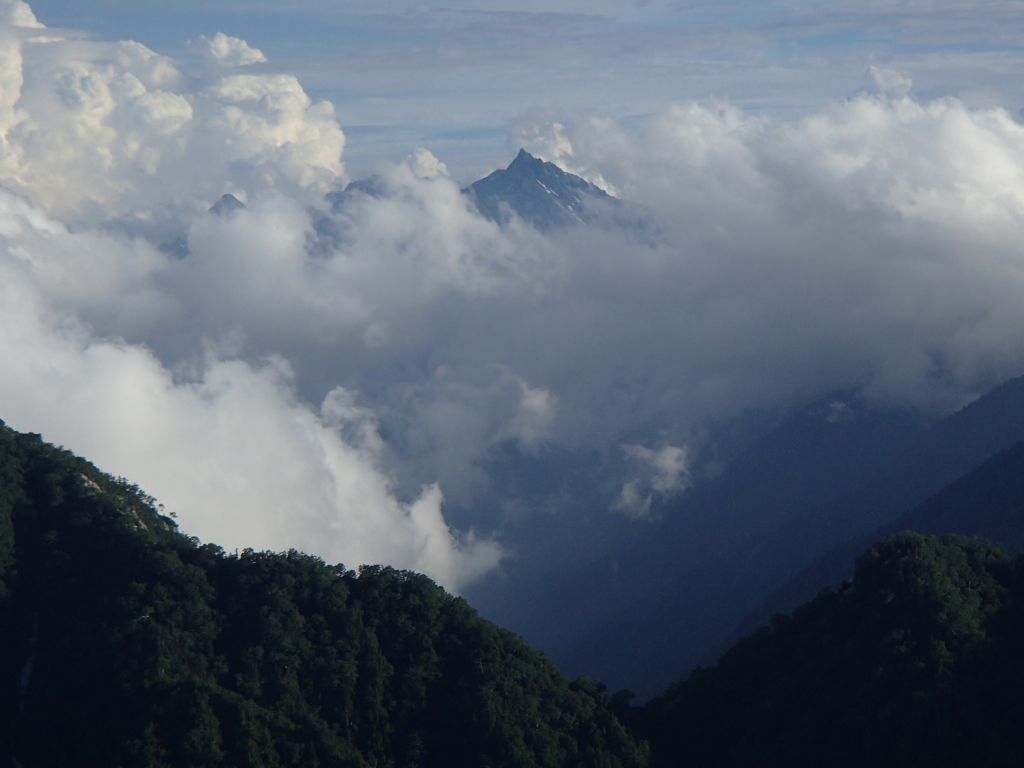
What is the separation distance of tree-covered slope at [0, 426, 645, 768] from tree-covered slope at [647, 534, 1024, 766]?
5.20 metres

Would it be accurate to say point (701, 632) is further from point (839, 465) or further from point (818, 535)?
point (839, 465)

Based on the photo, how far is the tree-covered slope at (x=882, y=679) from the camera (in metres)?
51.3

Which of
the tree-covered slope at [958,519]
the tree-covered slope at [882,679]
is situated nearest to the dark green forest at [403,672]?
the tree-covered slope at [882,679]

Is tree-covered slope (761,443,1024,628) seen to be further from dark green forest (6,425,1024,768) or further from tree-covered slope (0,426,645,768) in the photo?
tree-covered slope (0,426,645,768)

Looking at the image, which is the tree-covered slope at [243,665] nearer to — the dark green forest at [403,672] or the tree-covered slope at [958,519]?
the dark green forest at [403,672]

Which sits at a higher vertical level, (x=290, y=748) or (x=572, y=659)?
(x=572, y=659)

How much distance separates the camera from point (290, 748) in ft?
172

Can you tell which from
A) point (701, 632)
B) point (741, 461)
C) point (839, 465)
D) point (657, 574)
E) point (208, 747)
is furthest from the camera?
point (741, 461)

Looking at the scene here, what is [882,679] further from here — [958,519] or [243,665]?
[958,519]

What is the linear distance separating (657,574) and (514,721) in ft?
325

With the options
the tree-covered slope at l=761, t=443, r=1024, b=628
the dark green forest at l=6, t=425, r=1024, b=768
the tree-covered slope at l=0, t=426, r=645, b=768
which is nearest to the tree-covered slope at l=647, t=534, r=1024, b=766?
the dark green forest at l=6, t=425, r=1024, b=768

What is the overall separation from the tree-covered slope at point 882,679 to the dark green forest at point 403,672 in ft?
0.34

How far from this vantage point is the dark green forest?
5194 centimetres

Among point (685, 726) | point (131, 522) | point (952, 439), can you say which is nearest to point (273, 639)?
point (131, 522)
